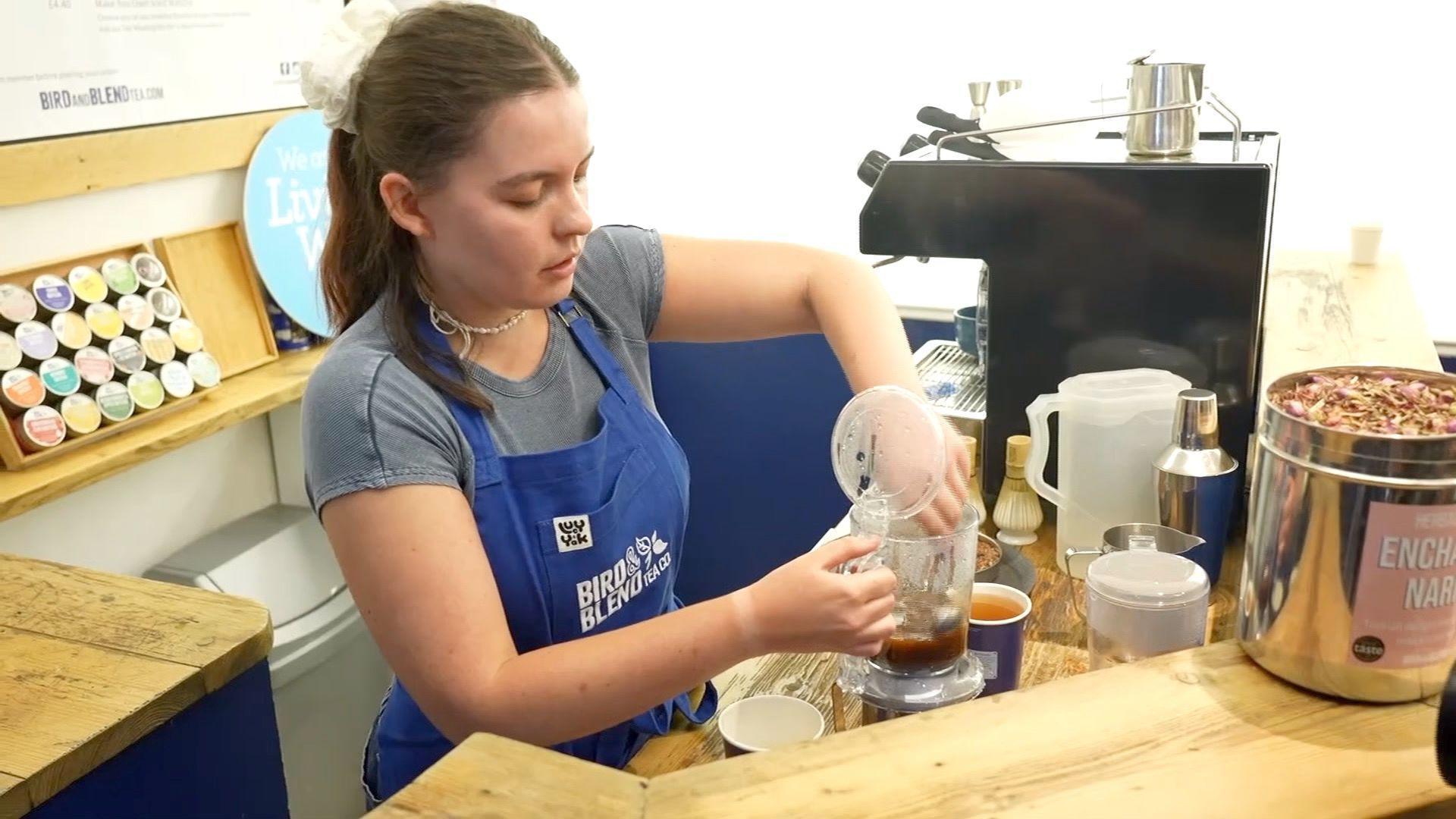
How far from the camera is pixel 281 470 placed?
2.82 m

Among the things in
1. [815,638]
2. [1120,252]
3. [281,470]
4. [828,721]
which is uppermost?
[1120,252]

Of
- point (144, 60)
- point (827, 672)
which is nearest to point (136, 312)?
point (144, 60)

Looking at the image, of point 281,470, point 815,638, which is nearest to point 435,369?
point 815,638

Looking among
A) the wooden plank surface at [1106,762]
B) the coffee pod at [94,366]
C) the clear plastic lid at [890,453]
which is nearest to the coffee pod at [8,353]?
the coffee pod at [94,366]

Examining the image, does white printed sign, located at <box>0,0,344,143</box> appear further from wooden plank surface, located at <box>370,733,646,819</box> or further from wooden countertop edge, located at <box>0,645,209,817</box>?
wooden plank surface, located at <box>370,733,646,819</box>

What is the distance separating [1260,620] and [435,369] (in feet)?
2.79

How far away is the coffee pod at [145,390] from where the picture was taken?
2.27m

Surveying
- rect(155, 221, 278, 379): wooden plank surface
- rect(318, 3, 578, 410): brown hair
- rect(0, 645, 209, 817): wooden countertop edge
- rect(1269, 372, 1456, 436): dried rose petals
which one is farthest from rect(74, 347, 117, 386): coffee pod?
rect(1269, 372, 1456, 436): dried rose petals

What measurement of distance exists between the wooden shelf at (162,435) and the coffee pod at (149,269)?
24 cm

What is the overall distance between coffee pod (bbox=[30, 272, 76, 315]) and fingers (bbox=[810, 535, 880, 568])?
1.69 m

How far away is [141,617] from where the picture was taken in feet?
5.32

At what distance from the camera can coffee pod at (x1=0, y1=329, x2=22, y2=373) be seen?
2055 mm

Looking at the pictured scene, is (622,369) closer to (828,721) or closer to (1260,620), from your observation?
(828,721)

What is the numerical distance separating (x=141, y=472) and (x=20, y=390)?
394 millimetres
